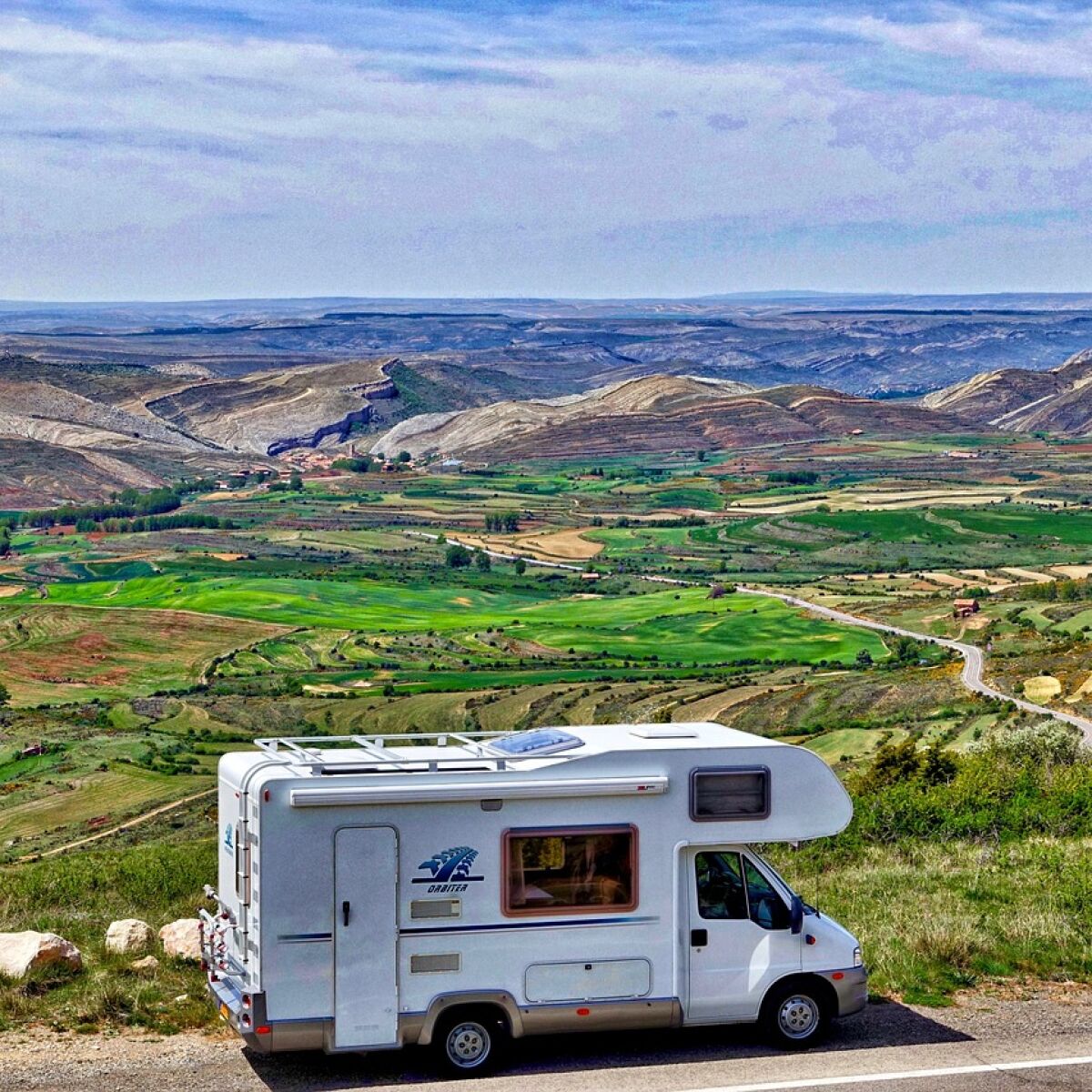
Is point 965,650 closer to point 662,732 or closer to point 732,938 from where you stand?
point 662,732

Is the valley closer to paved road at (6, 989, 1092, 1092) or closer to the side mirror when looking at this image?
paved road at (6, 989, 1092, 1092)

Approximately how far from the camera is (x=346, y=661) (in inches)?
4879

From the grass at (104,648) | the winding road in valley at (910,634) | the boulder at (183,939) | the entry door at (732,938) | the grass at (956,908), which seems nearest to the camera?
the entry door at (732,938)

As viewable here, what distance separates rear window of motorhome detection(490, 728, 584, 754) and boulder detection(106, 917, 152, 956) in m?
5.39

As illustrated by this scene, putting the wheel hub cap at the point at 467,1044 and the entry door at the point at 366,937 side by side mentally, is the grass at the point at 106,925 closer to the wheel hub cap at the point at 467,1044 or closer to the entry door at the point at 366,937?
the entry door at the point at 366,937

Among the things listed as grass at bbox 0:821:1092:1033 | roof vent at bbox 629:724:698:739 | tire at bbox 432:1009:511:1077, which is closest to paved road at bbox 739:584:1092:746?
grass at bbox 0:821:1092:1033

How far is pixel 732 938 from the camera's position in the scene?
16250 millimetres

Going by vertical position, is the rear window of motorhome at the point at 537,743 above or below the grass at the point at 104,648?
above

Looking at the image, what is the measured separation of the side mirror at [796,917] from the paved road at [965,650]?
140 feet

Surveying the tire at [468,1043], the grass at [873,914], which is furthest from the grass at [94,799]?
the tire at [468,1043]

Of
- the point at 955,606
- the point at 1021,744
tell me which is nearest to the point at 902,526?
the point at 955,606

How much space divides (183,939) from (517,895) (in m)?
5.37

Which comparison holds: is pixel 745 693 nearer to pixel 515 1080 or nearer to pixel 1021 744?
pixel 1021 744

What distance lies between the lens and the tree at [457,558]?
178 metres
